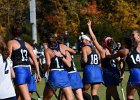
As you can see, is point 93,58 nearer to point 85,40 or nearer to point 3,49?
point 85,40

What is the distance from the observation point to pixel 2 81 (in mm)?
8469

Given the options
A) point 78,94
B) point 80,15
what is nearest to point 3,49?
point 78,94

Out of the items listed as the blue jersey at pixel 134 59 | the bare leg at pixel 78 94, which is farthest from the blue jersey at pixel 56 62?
the blue jersey at pixel 134 59

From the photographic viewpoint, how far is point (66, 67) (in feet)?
40.9

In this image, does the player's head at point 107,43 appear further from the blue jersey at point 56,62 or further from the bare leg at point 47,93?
the bare leg at point 47,93

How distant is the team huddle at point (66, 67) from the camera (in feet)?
35.9

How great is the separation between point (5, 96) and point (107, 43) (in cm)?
550

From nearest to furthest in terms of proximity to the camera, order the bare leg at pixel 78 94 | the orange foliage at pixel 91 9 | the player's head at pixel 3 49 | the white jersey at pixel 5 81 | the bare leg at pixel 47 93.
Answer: the player's head at pixel 3 49, the white jersey at pixel 5 81, the bare leg at pixel 47 93, the bare leg at pixel 78 94, the orange foliage at pixel 91 9

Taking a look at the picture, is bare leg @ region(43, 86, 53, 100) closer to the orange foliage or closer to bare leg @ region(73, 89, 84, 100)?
bare leg @ region(73, 89, 84, 100)

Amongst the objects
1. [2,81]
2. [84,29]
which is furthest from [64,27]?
[2,81]

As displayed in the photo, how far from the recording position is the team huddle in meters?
10.9

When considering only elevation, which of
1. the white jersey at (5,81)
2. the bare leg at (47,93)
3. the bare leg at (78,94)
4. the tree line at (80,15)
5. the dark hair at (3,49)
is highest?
the tree line at (80,15)

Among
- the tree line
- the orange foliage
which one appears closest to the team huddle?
the tree line

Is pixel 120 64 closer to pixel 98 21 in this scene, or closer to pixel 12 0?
pixel 12 0
